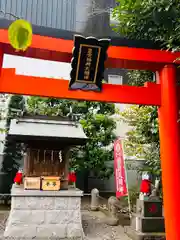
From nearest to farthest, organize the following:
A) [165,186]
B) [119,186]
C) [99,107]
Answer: [165,186], [119,186], [99,107]

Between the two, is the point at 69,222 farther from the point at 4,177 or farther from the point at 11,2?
the point at 11,2

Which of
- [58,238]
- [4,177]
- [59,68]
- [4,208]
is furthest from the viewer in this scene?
[59,68]

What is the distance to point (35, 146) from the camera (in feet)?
26.6

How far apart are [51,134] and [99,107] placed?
26.2ft

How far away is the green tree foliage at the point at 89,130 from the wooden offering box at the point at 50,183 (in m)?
5.27

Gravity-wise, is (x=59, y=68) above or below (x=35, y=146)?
above

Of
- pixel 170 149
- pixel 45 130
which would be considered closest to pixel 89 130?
pixel 45 130

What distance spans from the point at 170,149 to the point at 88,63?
239cm

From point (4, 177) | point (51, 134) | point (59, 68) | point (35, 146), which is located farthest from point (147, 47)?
point (59, 68)

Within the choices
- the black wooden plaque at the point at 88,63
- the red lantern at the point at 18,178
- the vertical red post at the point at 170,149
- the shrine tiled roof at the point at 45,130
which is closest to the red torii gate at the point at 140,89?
the vertical red post at the point at 170,149

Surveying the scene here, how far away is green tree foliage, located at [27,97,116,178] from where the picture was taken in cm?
1332

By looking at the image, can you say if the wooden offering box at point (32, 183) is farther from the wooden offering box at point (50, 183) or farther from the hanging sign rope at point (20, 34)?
the hanging sign rope at point (20, 34)

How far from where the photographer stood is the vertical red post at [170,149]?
15.9 ft

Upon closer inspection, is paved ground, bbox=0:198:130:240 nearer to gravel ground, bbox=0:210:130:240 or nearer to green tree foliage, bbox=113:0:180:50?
gravel ground, bbox=0:210:130:240
